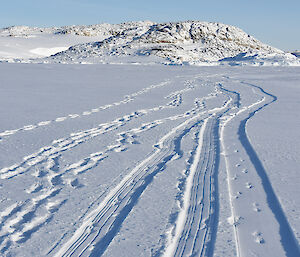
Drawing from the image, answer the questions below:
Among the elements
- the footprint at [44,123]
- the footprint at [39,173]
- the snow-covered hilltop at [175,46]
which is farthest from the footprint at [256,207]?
the snow-covered hilltop at [175,46]

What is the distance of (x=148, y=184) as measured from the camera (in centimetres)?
467

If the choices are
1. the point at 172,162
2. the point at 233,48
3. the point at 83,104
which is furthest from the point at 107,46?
the point at 172,162

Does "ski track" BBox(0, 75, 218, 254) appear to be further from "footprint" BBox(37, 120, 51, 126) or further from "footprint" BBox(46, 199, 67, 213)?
"footprint" BBox(37, 120, 51, 126)

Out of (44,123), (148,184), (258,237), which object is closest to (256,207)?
(258,237)

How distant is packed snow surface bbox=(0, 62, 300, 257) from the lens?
3.33 meters

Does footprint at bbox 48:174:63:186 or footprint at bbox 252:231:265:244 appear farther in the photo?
footprint at bbox 48:174:63:186

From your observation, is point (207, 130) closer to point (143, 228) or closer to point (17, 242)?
point (143, 228)

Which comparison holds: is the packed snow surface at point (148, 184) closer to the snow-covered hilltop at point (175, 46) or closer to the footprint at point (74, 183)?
the footprint at point (74, 183)

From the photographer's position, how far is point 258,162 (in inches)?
218

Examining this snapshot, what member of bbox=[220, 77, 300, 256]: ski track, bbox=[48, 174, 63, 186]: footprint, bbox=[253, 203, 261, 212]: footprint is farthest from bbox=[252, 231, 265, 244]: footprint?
bbox=[48, 174, 63, 186]: footprint

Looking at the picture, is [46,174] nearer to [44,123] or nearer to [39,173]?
[39,173]

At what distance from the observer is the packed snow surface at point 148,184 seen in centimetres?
333

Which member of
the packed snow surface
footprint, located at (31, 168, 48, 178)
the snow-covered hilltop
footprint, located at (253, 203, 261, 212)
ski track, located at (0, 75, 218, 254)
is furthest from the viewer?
the snow-covered hilltop

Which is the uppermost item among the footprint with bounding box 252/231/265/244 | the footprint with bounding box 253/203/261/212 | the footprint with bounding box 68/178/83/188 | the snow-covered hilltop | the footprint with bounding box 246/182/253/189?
the snow-covered hilltop
